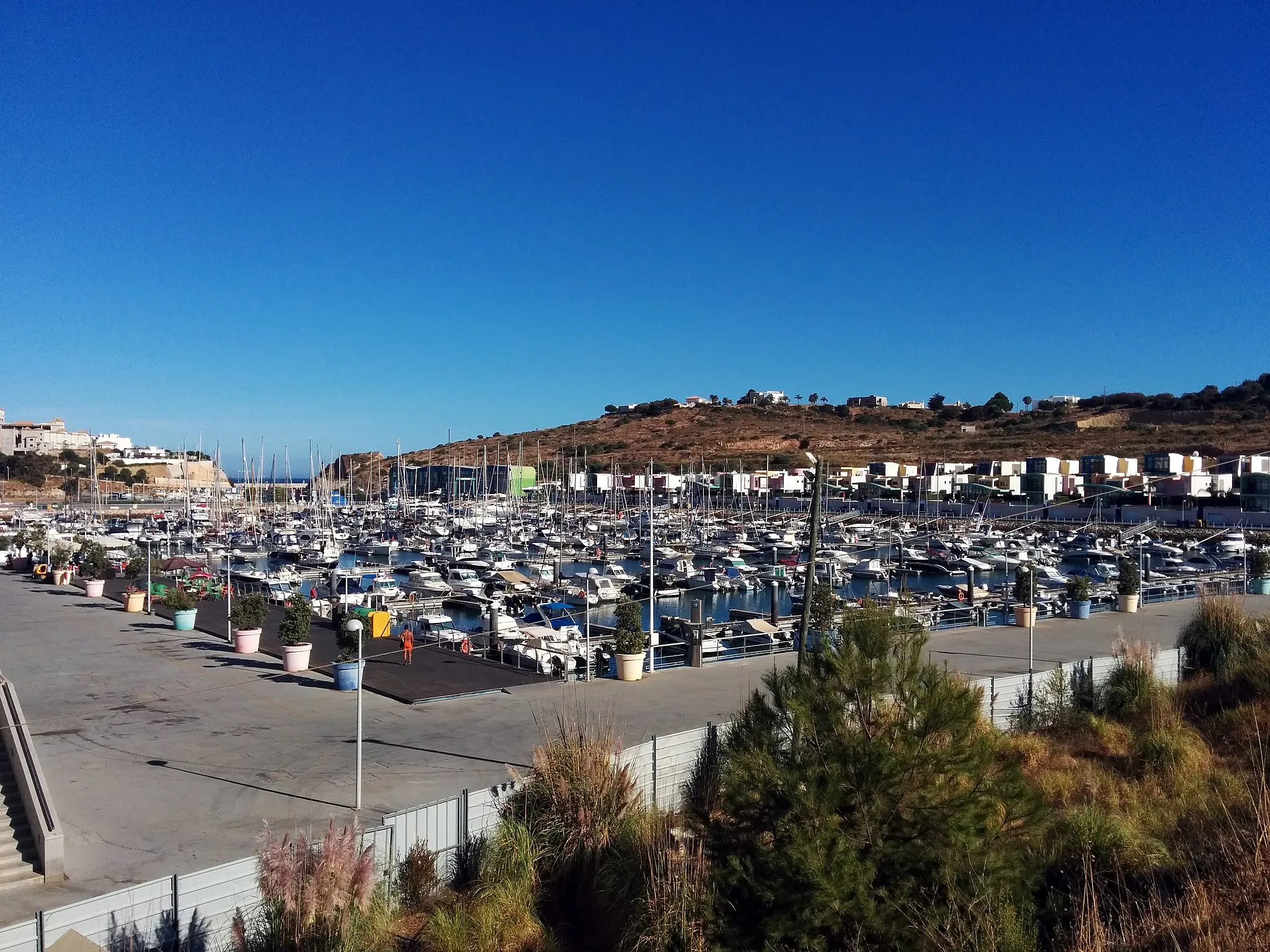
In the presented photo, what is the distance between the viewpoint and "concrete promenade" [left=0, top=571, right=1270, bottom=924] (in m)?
Answer: 9.08

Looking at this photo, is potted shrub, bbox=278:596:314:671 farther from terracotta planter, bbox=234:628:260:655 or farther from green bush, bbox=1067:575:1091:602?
green bush, bbox=1067:575:1091:602

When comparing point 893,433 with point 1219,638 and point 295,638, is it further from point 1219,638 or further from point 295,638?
point 295,638

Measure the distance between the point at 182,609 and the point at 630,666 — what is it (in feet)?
41.5

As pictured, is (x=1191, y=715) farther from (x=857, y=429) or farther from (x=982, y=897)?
(x=857, y=429)

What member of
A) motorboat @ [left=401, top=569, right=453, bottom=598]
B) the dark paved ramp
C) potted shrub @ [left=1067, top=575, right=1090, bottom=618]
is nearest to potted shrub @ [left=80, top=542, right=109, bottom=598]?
the dark paved ramp

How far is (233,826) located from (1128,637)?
17.7 metres

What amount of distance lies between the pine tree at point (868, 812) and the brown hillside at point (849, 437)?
294ft

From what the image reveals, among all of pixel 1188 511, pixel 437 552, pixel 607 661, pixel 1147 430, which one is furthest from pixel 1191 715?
pixel 1147 430

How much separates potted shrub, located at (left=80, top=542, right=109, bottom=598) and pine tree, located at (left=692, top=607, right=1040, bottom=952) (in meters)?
26.5

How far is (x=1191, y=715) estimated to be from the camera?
1398 centimetres

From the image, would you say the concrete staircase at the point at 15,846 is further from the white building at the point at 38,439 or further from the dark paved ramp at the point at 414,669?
the white building at the point at 38,439

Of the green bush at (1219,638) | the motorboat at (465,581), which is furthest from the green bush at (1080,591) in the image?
the motorboat at (465,581)

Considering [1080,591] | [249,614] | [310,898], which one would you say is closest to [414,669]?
[249,614]

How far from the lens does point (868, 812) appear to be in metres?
6.49
